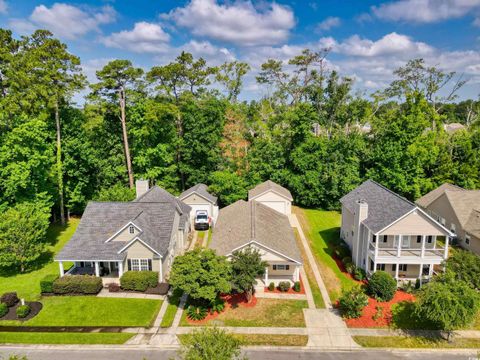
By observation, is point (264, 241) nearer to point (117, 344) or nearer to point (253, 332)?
point (253, 332)

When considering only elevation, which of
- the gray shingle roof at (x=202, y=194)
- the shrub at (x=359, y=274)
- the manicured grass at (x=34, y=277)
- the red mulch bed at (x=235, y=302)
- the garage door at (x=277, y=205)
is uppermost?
the gray shingle roof at (x=202, y=194)

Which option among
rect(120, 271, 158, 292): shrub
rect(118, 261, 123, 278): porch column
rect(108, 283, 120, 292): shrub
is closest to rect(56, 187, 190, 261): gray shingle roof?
rect(118, 261, 123, 278): porch column

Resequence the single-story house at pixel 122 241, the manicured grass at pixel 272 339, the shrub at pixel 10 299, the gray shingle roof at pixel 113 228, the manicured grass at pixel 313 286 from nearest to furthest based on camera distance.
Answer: the manicured grass at pixel 272 339, the shrub at pixel 10 299, the manicured grass at pixel 313 286, the single-story house at pixel 122 241, the gray shingle roof at pixel 113 228

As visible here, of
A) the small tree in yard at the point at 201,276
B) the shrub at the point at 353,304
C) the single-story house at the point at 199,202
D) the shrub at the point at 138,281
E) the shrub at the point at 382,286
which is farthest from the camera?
the single-story house at the point at 199,202

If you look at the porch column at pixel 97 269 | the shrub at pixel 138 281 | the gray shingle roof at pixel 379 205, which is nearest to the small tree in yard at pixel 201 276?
the shrub at pixel 138 281

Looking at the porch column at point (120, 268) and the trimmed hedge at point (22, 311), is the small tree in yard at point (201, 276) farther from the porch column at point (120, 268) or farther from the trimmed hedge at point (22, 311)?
Result: the trimmed hedge at point (22, 311)

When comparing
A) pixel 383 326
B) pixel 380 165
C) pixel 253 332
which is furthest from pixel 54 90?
pixel 380 165

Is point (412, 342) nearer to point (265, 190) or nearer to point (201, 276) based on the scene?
point (201, 276)

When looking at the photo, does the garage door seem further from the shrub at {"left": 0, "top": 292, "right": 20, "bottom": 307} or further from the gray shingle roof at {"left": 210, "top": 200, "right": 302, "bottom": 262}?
the shrub at {"left": 0, "top": 292, "right": 20, "bottom": 307}
